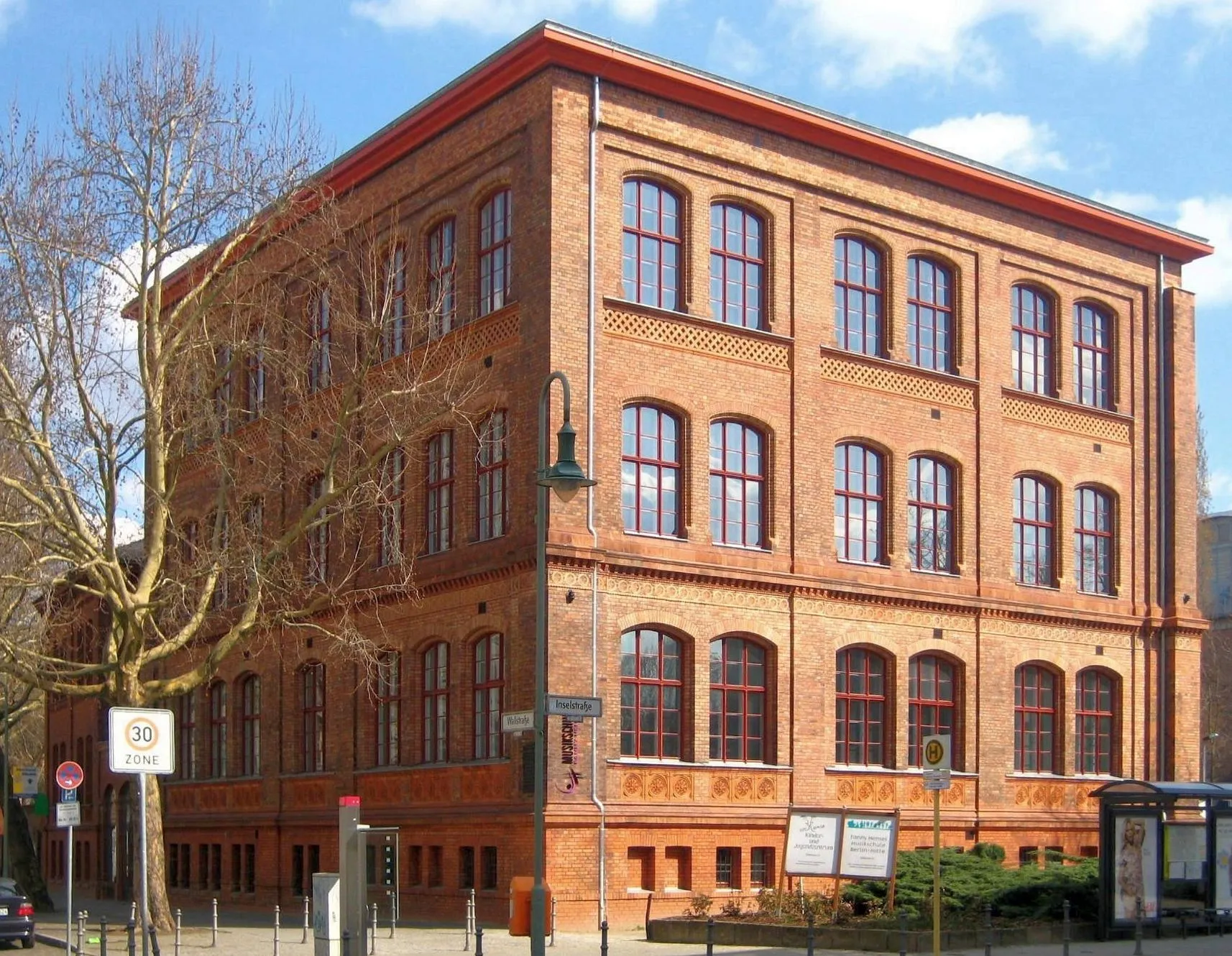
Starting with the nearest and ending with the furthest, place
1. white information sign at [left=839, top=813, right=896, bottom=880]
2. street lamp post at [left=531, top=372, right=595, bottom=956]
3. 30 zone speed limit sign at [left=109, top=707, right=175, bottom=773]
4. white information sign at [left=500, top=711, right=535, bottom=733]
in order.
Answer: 30 zone speed limit sign at [left=109, top=707, right=175, bottom=773] → street lamp post at [left=531, top=372, right=595, bottom=956] → white information sign at [left=500, top=711, right=535, bottom=733] → white information sign at [left=839, top=813, right=896, bottom=880]

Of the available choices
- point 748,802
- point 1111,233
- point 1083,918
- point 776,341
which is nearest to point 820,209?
point 776,341

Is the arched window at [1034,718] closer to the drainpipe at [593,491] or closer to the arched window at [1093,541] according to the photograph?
the arched window at [1093,541]

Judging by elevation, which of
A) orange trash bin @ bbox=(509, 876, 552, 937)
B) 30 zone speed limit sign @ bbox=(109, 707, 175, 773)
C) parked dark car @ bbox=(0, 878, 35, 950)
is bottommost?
parked dark car @ bbox=(0, 878, 35, 950)

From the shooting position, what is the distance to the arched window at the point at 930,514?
3791 centimetres

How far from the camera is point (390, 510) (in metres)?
36.8

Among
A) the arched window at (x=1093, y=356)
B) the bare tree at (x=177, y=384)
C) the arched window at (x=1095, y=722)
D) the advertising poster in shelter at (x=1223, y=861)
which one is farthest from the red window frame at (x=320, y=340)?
the advertising poster in shelter at (x=1223, y=861)

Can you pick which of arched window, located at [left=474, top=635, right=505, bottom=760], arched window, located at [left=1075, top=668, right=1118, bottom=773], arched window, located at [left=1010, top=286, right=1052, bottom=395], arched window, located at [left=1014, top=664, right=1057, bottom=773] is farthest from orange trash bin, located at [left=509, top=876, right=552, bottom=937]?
arched window, located at [left=1010, top=286, right=1052, bottom=395]

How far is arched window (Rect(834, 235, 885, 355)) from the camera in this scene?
37.2 m

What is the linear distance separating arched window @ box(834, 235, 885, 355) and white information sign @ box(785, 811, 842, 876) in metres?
12.0

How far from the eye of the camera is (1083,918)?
2819 centimetres

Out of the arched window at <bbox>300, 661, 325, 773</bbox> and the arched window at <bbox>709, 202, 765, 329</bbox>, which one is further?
the arched window at <bbox>300, 661, 325, 773</bbox>

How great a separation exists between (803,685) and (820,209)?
32.1 ft

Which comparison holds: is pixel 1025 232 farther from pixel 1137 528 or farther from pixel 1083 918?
pixel 1083 918

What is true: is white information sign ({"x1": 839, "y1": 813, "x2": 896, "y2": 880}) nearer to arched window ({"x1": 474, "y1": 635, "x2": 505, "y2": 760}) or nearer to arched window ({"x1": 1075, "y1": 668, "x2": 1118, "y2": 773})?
arched window ({"x1": 474, "y1": 635, "x2": 505, "y2": 760})
